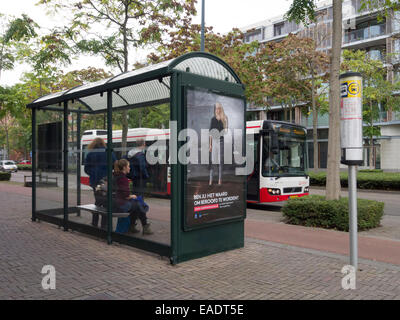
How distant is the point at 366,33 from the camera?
37250mm

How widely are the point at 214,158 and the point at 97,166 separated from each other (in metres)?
2.56

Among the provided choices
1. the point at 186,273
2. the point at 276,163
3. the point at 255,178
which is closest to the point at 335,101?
the point at 276,163

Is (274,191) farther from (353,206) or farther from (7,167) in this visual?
(7,167)

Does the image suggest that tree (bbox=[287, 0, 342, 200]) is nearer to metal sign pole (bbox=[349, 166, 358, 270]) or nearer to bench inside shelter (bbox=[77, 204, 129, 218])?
metal sign pole (bbox=[349, 166, 358, 270])

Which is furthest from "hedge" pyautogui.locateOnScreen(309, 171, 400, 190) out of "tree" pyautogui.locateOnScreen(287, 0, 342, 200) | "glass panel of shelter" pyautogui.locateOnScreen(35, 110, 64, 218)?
"glass panel of shelter" pyautogui.locateOnScreen(35, 110, 64, 218)

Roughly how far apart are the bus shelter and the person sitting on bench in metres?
0.10

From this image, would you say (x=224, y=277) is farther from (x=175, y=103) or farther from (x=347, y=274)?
(x=175, y=103)

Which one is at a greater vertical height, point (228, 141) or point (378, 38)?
point (378, 38)

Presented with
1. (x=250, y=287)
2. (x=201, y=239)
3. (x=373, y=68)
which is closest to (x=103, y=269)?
(x=201, y=239)

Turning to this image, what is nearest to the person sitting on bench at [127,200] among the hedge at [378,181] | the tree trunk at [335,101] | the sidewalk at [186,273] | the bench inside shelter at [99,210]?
the bench inside shelter at [99,210]

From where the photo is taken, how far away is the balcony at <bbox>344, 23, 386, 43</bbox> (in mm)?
36312

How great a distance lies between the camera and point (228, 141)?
594 centimetres

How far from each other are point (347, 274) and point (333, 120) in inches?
170

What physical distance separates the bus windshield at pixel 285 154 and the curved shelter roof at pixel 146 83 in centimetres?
550
